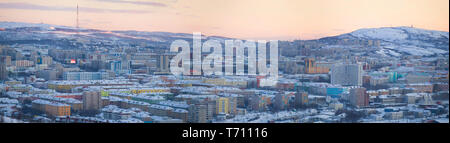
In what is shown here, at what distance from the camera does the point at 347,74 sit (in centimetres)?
1109

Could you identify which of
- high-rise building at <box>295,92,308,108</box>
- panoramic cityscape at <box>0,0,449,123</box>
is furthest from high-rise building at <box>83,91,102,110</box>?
high-rise building at <box>295,92,308,108</box>

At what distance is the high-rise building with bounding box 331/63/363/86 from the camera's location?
10682 millimetres

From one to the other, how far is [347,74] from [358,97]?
1.76 m

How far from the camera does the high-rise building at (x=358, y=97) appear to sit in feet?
30.3

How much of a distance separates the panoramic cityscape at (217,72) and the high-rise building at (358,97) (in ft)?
0.08

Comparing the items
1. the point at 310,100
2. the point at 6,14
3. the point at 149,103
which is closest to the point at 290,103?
the point at 310,100

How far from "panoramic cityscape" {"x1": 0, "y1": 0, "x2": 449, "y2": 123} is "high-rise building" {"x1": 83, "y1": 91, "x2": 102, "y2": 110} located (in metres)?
0.02

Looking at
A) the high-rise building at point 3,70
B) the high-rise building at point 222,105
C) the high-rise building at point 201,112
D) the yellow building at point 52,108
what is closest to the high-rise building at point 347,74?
the high-rise building at point 222,105

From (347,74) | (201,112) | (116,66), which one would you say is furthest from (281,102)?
(116,66)

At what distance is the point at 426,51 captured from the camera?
12.1 metres

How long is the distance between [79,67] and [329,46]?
5.50 meters

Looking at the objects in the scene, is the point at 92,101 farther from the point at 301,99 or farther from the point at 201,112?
the point at 301,99

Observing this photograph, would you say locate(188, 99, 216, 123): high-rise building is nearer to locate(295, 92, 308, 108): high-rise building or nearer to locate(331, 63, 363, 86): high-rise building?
locate(295, 92, 308, 108): high-rise building
